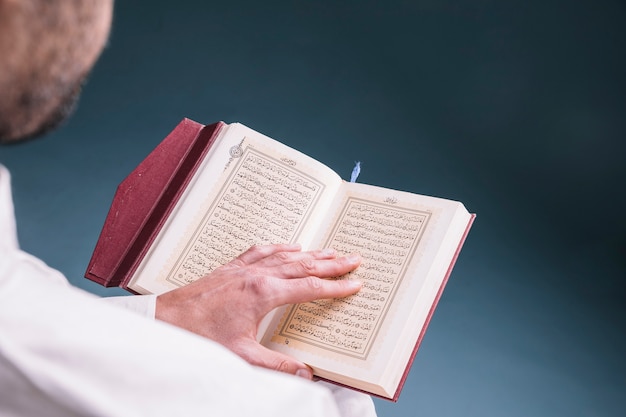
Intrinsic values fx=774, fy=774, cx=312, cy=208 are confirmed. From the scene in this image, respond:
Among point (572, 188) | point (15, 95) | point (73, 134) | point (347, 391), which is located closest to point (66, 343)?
point (15, 95)

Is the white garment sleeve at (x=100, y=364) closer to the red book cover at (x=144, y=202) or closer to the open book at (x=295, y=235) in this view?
the open book at (x=295, y=235)

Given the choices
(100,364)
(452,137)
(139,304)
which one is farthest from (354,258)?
(452,137)

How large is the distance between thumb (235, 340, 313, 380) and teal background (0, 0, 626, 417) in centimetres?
108

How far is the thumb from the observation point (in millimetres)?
1101

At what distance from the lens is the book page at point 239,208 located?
1309 millimetres

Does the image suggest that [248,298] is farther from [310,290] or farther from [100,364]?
[100,364]

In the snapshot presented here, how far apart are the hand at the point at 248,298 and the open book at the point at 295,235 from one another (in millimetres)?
53

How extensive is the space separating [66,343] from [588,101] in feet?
9.32

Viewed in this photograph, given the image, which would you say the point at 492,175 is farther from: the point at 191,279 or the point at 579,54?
the point at 191,279

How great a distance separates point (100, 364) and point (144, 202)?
79 cm

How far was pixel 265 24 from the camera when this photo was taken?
3396mm

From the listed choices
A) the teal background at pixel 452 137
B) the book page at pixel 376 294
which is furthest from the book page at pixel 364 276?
the teal background at pixel 452 137

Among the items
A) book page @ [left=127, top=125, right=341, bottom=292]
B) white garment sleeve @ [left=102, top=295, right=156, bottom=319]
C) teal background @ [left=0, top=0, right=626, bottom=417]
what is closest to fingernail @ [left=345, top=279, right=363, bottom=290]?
book page @ [left=127, top=125, right=341, bottom=292]

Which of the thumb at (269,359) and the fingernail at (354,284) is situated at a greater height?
the fingernail at (354,284)
